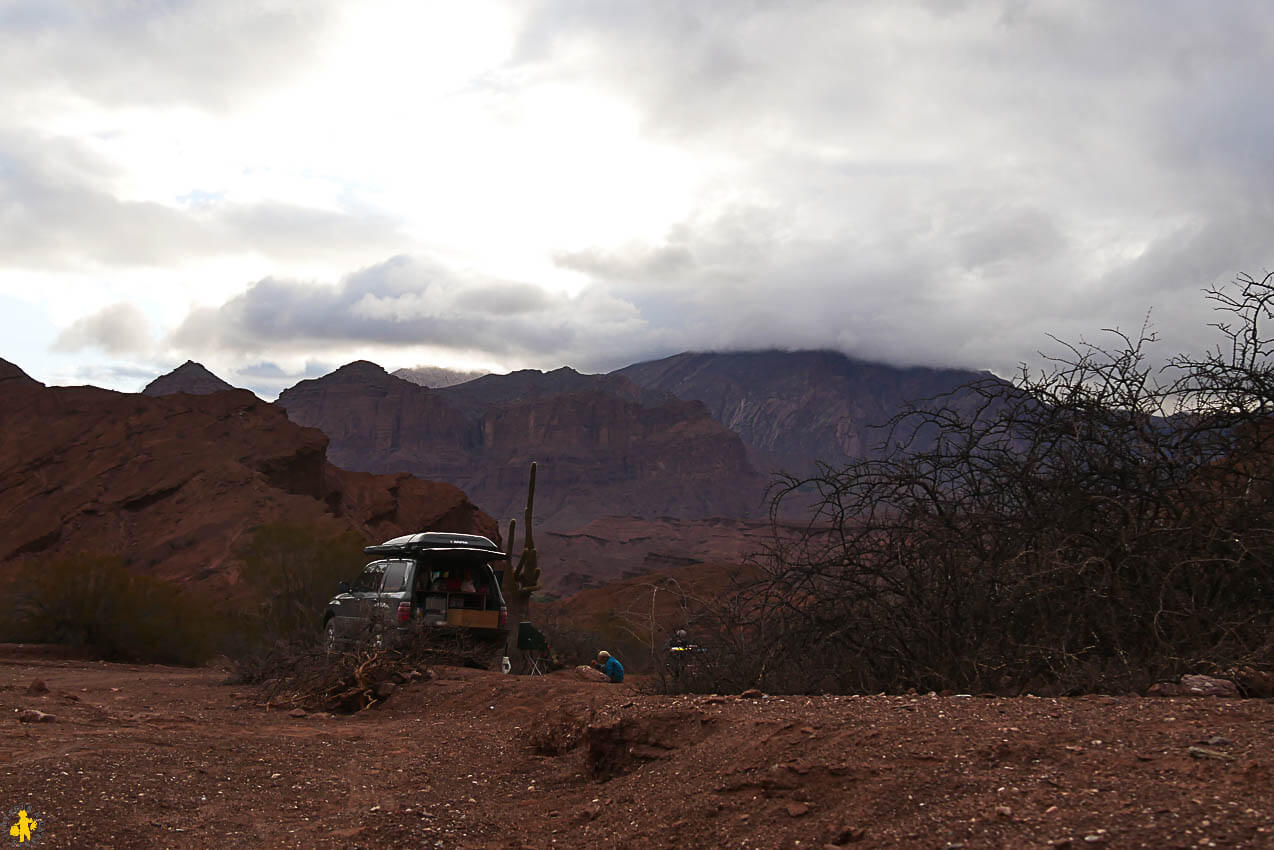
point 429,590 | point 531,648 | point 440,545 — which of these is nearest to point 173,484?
point 531,648

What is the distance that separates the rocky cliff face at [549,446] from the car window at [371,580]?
138840 mm

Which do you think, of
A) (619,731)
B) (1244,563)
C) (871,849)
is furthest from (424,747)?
(1244,563)

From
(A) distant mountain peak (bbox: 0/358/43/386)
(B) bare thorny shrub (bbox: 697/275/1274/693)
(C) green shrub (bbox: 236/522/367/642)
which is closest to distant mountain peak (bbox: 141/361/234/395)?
(A) distant mountain peak (bbox: 0/358/43/386)

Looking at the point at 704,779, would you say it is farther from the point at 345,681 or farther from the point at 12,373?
the point at 12,373

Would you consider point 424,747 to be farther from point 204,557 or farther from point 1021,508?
point 204,557

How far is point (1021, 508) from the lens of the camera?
8.38 meters

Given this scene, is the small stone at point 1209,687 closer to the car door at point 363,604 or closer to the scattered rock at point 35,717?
the scattered rock at point 35,717

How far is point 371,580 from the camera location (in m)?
15.1

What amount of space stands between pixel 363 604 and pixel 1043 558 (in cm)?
954

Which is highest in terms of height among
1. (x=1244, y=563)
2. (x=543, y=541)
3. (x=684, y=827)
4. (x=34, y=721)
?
(x=1244, y=563)

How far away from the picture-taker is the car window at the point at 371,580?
14.8m

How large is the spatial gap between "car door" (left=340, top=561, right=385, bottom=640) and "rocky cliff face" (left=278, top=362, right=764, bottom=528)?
139m

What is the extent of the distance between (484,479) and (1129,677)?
15920 centimetres

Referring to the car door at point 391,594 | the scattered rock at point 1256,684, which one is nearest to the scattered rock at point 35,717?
the car door at point 391,594
